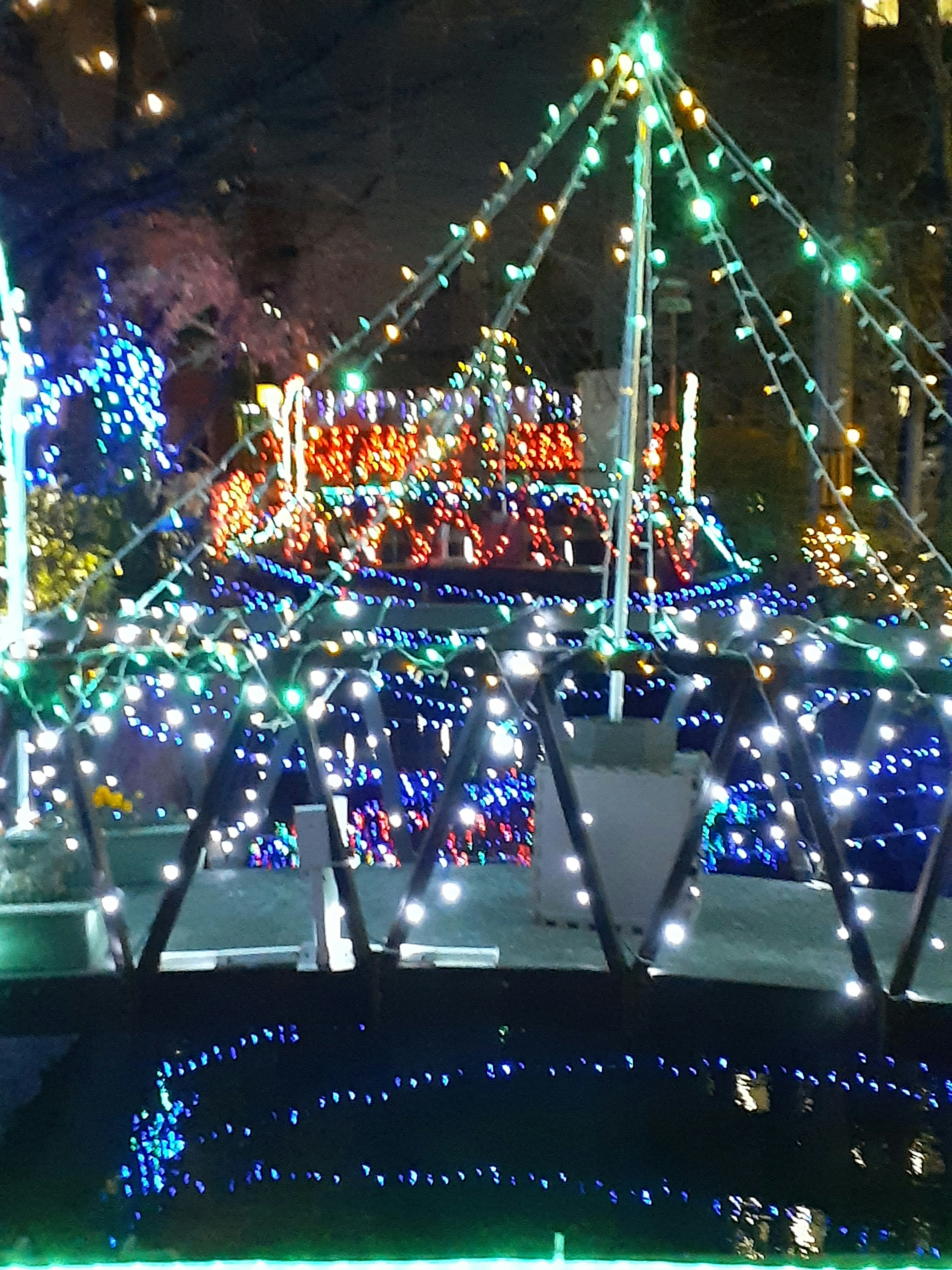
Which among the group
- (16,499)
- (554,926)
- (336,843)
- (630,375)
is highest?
(630,375)

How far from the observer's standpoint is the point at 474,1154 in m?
3.58

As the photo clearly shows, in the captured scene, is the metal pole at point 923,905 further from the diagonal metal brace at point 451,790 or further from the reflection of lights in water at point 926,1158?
A: the diagonal metal brace at point 451,790

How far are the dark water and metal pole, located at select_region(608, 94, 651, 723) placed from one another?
1.27 meters

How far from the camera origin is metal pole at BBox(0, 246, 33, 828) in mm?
A: 4031

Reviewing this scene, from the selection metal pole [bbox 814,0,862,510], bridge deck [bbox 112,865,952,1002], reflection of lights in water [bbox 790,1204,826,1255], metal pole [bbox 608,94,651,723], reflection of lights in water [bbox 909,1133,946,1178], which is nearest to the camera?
reflection of lights in water [bbox 790,1204,826,1255]

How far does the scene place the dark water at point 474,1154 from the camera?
323 centimetres

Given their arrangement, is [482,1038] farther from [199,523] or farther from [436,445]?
[199,523]

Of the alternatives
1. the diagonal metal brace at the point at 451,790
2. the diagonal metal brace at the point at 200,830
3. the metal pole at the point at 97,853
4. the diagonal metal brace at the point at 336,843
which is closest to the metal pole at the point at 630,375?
the diagonal metal brace at the point at 451,790

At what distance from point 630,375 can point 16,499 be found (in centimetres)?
223

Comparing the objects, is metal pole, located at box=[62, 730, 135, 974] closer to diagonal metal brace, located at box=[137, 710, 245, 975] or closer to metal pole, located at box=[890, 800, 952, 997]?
diagonal metal brace, located at box=[137, 710, 245, 975]

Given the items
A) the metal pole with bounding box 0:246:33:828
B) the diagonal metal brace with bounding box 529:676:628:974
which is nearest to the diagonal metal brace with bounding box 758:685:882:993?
the diagonal metal brace with bounding box 529:676:628:974

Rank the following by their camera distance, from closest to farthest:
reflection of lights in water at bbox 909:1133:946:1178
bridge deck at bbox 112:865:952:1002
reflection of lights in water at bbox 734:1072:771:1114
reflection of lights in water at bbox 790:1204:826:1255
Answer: reflection of lights in water at bbox 790:1204:826:1255, reflection of lights in water at bbox 909:1133:946:1178, bridge deck at bbox 112:865:952:1002, reflection of lights in water at bbox 734:1072:771:1114

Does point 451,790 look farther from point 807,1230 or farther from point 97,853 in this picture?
point 807,1230

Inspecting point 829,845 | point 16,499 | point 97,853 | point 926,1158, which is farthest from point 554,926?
point 16,499
